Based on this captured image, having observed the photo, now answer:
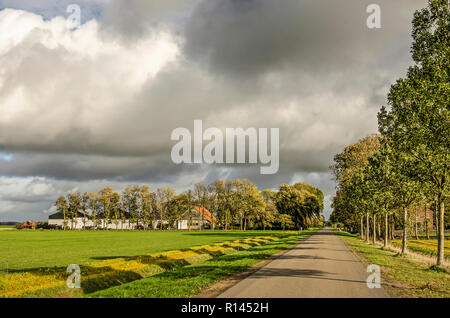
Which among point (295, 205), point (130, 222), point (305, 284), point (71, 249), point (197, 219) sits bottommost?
point (130, 222)

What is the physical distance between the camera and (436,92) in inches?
783

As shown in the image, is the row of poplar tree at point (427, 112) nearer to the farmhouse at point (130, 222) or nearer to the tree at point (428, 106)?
the tree at point (428, 106)

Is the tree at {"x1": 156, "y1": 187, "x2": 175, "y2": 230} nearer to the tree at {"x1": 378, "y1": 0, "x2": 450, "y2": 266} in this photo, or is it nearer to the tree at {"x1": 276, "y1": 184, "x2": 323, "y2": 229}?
the tree at {"x1": 276, "y1": 184, "x2": 323, "y2": 229}

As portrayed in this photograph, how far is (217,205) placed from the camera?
123250 mm

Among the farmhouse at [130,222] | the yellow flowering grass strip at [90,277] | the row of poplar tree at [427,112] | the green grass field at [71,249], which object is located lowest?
the farmhouse at [130,222]

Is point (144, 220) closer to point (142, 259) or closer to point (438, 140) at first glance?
point (142, 259)

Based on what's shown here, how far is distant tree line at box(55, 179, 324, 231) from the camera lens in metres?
112

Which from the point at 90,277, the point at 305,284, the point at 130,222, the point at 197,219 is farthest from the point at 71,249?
the point at 197,219

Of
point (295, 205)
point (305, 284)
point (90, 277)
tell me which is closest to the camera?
point (305, 284)

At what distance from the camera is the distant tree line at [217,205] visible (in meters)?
112

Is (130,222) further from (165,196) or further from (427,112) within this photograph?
(427,112)

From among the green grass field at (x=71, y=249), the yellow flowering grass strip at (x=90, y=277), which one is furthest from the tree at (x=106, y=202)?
the yellow flowering grass strip at (x=90, y=277)

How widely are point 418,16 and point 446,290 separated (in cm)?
1675

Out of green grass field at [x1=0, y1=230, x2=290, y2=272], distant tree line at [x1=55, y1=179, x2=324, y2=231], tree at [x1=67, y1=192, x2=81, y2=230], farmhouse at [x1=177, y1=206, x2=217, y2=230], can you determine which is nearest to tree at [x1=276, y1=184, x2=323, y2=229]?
distant tree line at [x1=55, y1=179, x2=324, y2=231]
